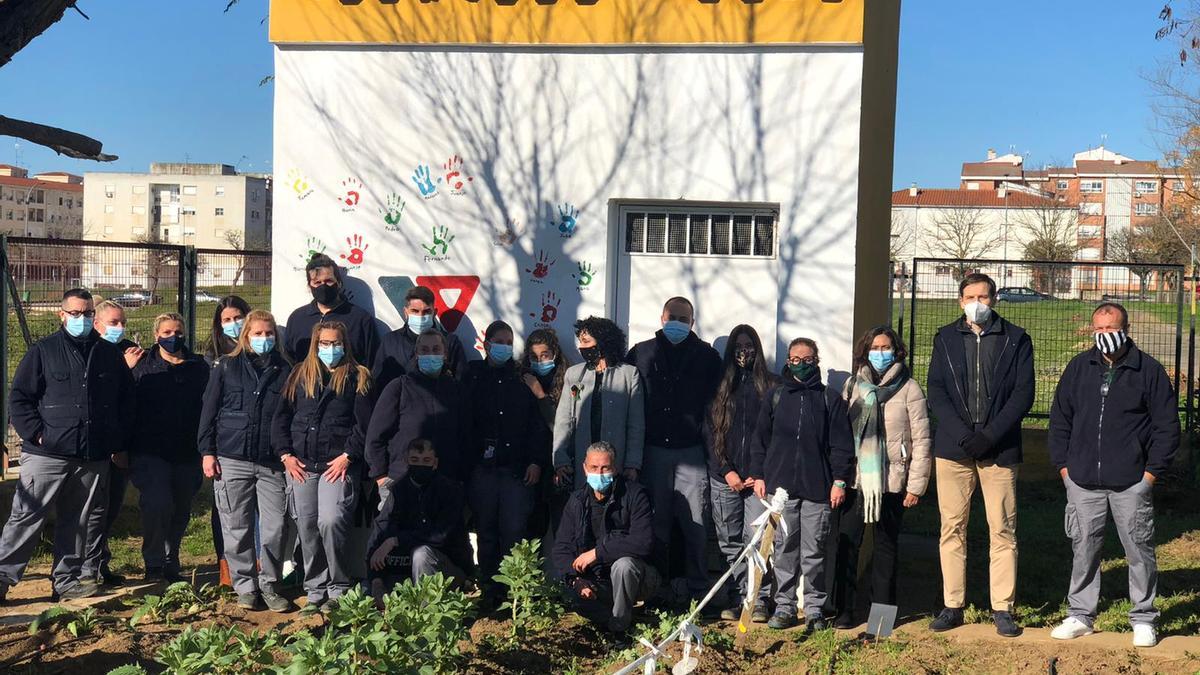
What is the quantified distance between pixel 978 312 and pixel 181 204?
107 m

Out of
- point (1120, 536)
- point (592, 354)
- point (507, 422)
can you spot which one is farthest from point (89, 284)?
point (1120, 536)

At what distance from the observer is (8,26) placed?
6.04 meters

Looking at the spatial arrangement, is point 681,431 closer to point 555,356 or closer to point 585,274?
point 555,356

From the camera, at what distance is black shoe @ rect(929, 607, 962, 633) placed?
22.2ft

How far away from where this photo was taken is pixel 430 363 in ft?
22.7

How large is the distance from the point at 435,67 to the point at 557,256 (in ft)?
5.18

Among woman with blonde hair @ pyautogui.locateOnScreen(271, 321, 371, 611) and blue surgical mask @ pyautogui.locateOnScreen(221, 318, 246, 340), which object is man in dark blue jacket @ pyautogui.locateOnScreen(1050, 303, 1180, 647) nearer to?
woman with blonde hair @ pyautogui.locateOnScreen(271, 321, 371, 611)

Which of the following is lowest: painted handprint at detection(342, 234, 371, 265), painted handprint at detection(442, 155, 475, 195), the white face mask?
the white face mask

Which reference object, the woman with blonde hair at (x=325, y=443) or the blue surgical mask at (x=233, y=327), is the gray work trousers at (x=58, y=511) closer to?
the blue surgical mask at (x=233, y=327)

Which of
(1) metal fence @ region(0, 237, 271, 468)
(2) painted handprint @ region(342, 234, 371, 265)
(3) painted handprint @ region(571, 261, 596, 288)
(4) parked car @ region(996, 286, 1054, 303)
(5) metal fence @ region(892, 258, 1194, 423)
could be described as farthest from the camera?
(4) parked car @ region(996, 286, 1054, 303)

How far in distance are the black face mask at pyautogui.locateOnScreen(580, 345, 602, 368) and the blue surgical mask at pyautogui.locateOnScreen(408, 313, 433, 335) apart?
3.33 feet

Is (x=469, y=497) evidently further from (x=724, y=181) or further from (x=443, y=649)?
(x=724, y=181)

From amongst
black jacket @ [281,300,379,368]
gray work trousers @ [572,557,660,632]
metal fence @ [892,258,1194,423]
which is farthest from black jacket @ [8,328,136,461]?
metal fence @ [892,258,1194,423]

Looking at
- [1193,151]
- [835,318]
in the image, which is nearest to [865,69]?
[835,318]
